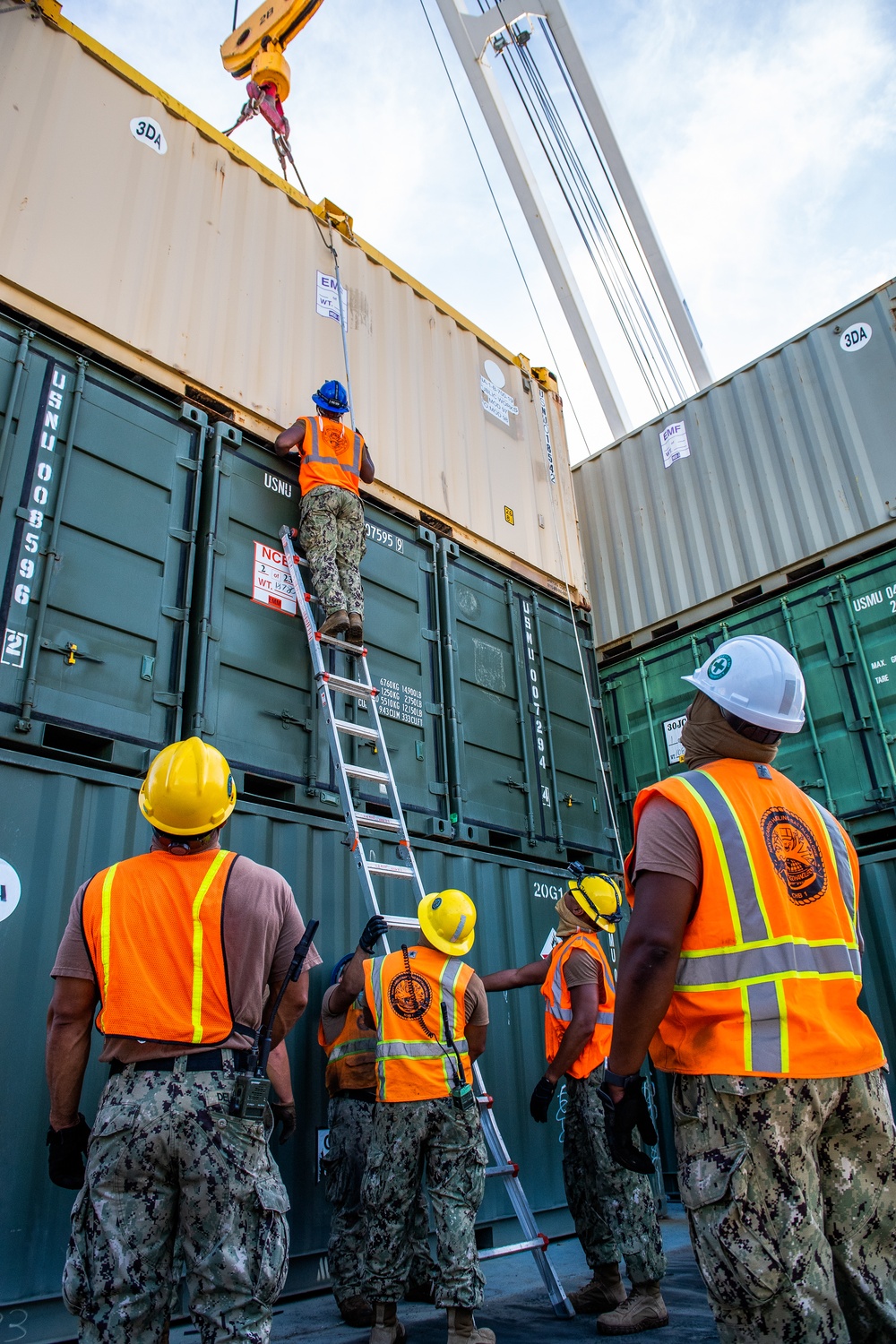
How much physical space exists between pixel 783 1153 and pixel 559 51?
1387 cm

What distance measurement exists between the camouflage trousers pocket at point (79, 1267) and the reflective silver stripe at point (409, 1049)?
161 centimetres

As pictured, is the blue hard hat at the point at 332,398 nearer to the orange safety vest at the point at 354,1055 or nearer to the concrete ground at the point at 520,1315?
the orange safety vest at the point at 354,1055

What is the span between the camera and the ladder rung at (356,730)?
5.21 m

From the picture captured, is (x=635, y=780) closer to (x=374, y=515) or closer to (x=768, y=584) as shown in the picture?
(x=768, y=584)

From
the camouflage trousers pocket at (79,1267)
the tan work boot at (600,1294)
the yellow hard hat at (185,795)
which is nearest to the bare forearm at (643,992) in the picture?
the yellow hard hat at (185,795)

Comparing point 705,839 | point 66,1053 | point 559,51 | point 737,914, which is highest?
point 559,51

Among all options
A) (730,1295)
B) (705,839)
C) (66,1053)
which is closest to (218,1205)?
(66,1053)

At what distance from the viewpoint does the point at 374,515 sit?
6.52 meters

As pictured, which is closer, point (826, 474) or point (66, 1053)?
point (66, 1053)

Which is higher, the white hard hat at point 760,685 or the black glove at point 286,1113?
the white hard hat at point 760,685

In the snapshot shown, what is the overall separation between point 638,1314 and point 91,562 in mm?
4118

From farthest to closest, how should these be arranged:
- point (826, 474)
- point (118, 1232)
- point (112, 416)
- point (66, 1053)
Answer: point (826, 474), point (112, 416), point (66, 1053), point (118, 1232)


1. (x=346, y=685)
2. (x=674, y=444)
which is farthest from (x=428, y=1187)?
(x=674, y=444)

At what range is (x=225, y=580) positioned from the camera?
17.2 feet
